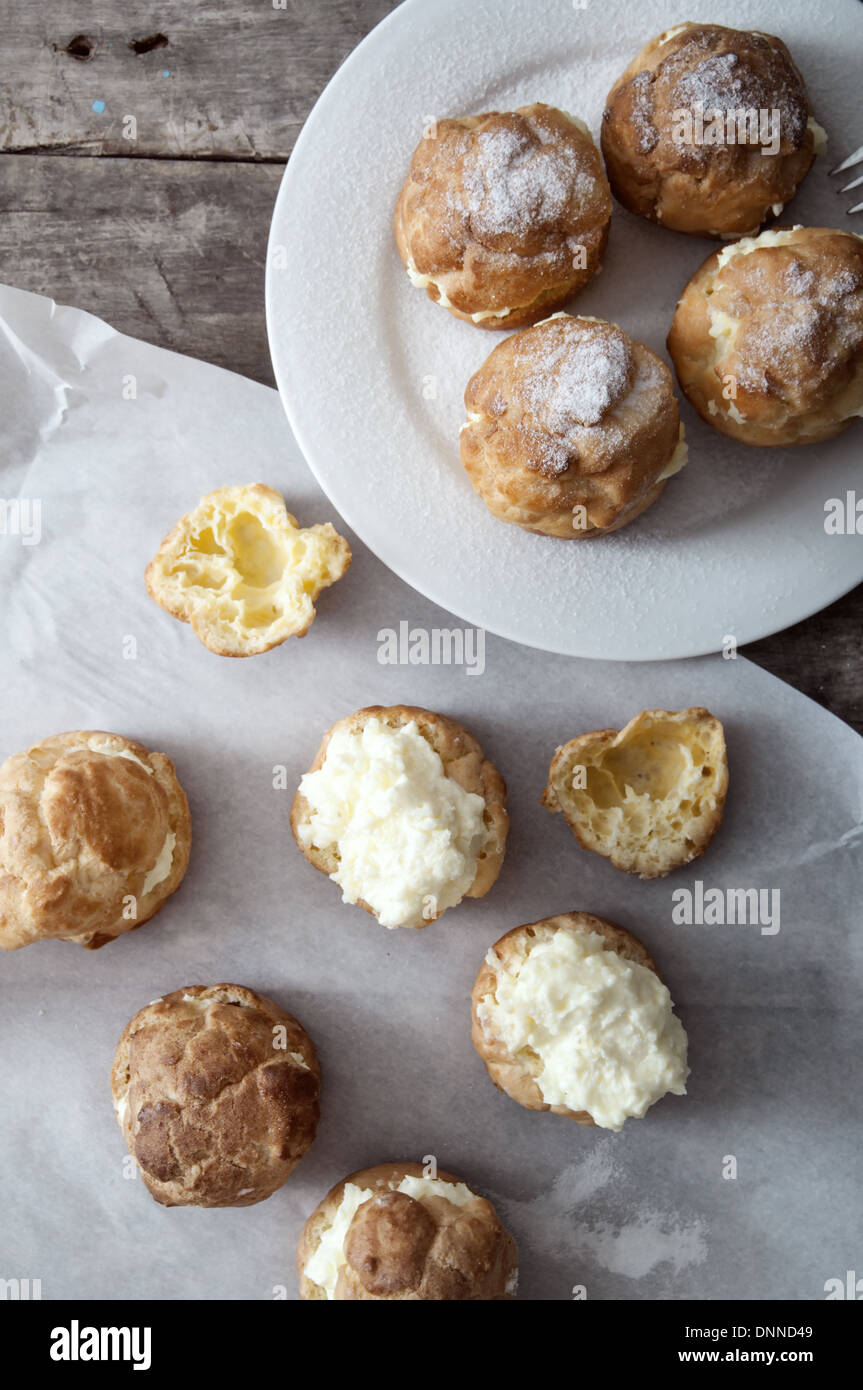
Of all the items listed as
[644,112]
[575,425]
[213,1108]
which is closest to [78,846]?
Answer: [213,1108]

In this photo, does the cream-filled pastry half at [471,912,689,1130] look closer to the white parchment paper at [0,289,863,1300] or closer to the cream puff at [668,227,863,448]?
the white parchment paper at [0,289,863,1300]

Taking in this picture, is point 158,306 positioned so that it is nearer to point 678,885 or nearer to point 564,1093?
point 678,885

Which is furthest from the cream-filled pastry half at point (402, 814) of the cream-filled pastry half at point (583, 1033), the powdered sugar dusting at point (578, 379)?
the powdered sugar dusting at point (578, 379)

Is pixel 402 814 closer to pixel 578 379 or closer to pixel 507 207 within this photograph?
pixel 578 379

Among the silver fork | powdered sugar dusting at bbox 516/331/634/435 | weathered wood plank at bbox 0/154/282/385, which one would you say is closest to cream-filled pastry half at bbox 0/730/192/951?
weathered wood plank at bbox 0/154/282/385
